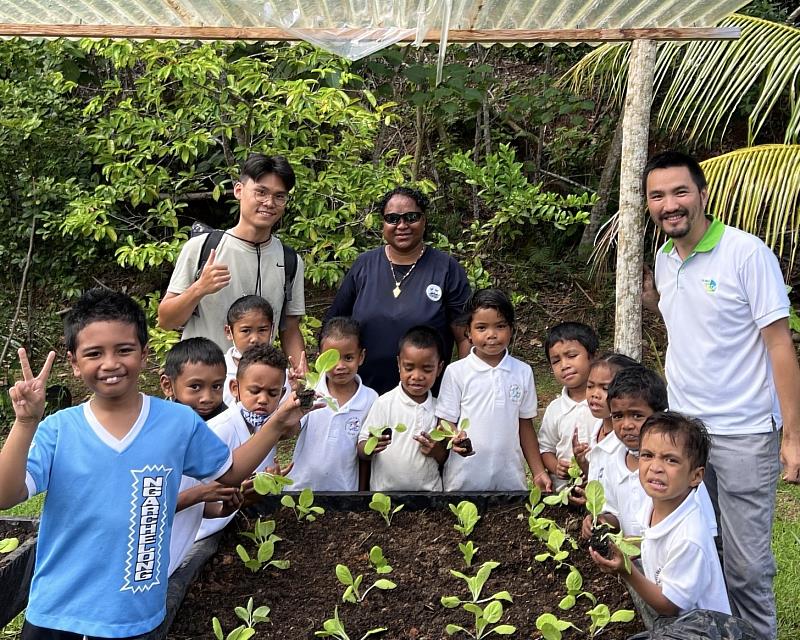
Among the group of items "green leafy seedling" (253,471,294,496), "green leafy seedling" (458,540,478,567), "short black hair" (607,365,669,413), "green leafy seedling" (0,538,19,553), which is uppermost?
"short black hair" (607,365,669,413)

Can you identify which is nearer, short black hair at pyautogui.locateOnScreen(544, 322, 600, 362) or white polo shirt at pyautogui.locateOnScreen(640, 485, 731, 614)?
white polo shirt at pyautogui.locateOnScreen(640, 485, 731, 614)

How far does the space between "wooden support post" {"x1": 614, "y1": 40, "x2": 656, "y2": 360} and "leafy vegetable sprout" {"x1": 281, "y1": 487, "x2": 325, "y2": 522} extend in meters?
2.23

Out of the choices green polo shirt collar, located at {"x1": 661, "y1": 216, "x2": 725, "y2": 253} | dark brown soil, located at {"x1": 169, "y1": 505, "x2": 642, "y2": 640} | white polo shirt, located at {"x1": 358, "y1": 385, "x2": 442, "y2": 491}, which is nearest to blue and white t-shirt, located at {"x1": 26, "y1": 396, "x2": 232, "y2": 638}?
dark brown soil, located at {"x1": 169, "y1": 505, "x2": 642, "y2": 640}

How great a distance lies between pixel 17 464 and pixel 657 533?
1837 millimetres

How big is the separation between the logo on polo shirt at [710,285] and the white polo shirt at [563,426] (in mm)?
775

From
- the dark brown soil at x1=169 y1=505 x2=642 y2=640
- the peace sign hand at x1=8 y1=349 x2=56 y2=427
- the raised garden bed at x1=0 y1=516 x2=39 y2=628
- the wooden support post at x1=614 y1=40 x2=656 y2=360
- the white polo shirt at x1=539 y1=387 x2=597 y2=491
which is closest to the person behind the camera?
the peace sign hand at x1=8 y1=349 x2=56 y2=427

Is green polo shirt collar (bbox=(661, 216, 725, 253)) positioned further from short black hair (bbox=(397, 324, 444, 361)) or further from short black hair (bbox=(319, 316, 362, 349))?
short black hair (bbox=(319, 316, 362, 349))

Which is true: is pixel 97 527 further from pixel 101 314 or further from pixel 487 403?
pixel 487 403

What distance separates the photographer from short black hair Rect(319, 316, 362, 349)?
3820mm

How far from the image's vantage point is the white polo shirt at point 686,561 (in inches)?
101

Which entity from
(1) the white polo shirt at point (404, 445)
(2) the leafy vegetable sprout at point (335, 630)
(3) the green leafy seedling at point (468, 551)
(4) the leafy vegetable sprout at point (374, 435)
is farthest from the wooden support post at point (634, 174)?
(2) the leafy vegetable sprout at point (335, 630)

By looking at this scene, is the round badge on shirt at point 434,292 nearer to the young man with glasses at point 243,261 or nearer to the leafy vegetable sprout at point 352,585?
the young man with glasses at point 243,261

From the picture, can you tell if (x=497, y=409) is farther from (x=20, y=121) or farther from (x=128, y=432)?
(x=20, y=121)

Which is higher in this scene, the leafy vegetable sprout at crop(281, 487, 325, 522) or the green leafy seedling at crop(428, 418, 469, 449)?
the green leafy seedling at crop(428, 418, 469, 449)
